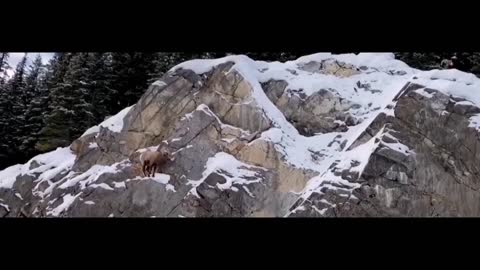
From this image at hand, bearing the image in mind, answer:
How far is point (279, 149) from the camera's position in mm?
13078

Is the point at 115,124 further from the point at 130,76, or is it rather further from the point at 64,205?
the point at 130,76

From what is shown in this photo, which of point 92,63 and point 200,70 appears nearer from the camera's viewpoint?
point 200,70

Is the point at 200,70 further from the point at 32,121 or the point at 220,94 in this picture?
the point at 32,121

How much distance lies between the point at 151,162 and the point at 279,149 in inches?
143

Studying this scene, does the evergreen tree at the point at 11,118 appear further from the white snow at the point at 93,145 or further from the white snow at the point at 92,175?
the white snow at the point at 92,175

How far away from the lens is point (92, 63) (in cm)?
2047

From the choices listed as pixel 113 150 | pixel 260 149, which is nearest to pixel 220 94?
pixel 260 149

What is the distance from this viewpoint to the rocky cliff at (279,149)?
37.4 feet

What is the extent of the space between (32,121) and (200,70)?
8.83m

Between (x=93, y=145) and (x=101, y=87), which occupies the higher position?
(x=101, y=87)

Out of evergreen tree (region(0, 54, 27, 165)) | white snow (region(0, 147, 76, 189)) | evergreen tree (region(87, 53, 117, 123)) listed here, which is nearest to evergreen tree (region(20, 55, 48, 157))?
evergreen tree (region(0, 54, 27, 165))

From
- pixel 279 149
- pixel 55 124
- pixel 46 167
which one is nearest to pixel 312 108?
pixel 279 149

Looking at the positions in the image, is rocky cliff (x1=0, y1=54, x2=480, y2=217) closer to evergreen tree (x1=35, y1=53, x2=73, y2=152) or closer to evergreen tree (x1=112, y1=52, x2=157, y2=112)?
evergreen tree (x1=35, y1=53, x2=73, y2=152)

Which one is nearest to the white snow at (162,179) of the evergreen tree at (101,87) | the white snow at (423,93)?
the white snow at (423,93)
